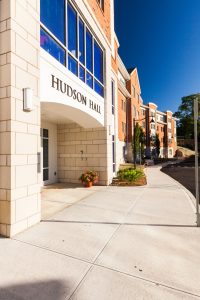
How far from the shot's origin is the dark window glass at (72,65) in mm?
7986

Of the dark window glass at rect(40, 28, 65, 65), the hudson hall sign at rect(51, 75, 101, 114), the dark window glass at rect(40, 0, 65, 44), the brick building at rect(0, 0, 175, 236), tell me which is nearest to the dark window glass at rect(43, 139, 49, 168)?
the brick building at rect(0, 0, 175, 236)

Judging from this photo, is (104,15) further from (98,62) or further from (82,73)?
(82,73)

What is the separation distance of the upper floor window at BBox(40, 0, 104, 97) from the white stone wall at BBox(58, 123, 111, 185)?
240 centimetres

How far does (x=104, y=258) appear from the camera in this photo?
355cm

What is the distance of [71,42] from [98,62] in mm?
3252

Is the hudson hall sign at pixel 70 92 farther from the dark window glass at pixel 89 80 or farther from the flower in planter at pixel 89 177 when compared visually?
the flower in planter at pixel 89 177

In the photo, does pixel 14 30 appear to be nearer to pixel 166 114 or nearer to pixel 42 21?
pixel 42 21

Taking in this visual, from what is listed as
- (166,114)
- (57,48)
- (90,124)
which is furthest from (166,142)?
(57,48)

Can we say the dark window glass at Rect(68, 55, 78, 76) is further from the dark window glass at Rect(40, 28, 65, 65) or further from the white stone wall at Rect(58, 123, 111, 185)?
the white stone wall at Rect(58, 123, 111, 185)

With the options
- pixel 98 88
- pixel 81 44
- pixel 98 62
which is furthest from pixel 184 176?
pixel 81 44

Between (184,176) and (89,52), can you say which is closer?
(89,52)

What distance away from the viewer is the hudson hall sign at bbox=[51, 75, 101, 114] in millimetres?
6671

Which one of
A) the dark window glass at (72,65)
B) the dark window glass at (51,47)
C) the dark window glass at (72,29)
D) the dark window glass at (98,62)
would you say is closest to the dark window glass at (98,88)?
the dark window glass at (98,62)

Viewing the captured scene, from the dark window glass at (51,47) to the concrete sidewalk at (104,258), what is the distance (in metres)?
4.98
